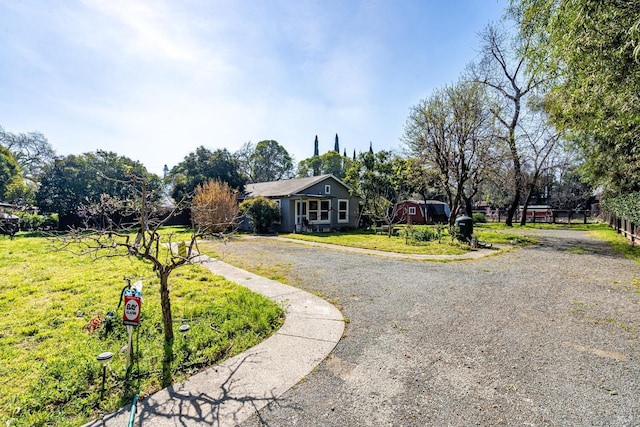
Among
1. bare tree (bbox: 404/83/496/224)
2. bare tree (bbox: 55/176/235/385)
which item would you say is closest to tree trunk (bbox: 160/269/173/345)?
bare tree (bbox: 55/176/235/385)

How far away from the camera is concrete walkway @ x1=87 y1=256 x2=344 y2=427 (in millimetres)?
2250

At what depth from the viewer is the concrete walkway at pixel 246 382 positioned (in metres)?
2.25

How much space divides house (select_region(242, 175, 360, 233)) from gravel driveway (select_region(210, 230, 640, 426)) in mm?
12018

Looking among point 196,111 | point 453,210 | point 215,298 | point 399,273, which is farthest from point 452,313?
point 453,210

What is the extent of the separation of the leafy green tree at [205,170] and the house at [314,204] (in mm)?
2373

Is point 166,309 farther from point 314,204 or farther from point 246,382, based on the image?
point 314,204

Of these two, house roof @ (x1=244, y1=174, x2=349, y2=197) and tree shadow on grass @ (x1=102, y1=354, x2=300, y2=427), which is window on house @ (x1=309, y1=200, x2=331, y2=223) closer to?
house roof @ (x1=244, y1=174, x2=349, y2=197)

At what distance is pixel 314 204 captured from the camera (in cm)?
1964

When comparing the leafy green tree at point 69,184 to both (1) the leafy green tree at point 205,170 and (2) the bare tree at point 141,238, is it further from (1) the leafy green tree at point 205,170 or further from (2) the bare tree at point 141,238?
(2) the bare tree at point 141,238

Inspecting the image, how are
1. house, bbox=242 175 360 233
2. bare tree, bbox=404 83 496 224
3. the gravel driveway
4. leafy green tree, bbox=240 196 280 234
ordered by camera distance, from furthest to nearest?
house, bbox=242 175 360 233 → leafy green tree, bbox=240 196 280 234 → bare tree, bbox=404 83 496 224 → the gravel driveway

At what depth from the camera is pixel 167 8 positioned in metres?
5.95

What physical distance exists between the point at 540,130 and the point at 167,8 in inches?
1038

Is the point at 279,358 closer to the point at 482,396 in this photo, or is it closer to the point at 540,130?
the point at 482,396

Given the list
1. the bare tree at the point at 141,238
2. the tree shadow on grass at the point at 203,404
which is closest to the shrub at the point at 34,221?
the bare tree at the point at 141,238
